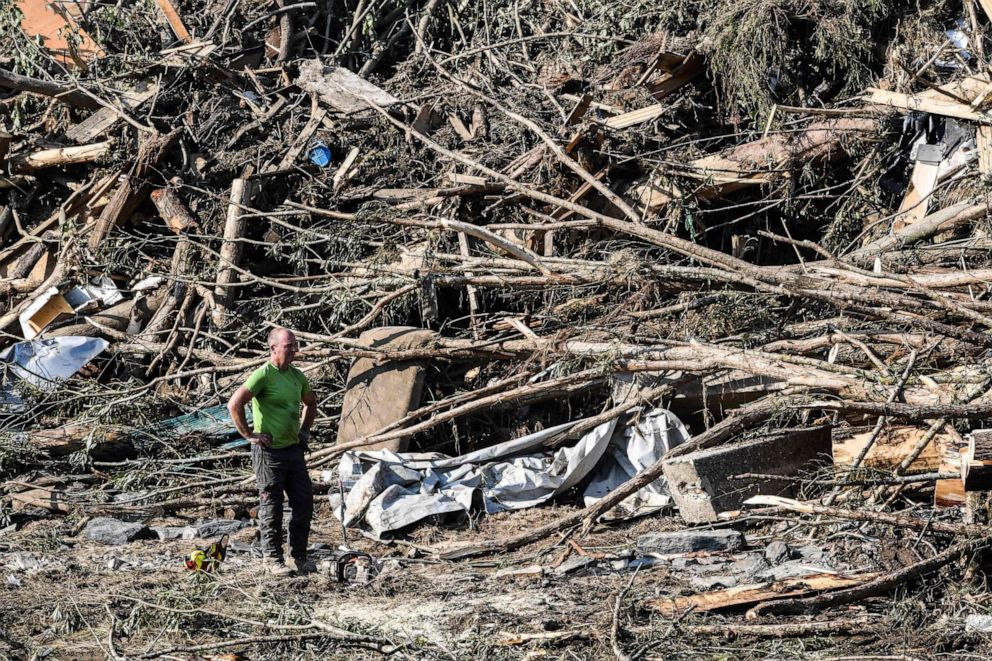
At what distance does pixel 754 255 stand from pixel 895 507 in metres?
2.90

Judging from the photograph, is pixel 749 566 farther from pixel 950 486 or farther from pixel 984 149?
pixel 984 149

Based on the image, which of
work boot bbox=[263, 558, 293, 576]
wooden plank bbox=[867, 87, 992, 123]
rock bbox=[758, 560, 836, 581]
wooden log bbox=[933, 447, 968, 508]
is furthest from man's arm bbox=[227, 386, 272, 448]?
wooden plank bbox=[867, 87, 992, 123]

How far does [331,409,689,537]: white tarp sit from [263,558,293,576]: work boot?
76 centimetres

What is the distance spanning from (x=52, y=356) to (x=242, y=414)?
317 cm

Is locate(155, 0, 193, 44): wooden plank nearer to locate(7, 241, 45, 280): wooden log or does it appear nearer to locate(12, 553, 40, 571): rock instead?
locate(7, 241, 45, 280): wooden log

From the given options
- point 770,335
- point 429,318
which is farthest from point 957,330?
point 429,318

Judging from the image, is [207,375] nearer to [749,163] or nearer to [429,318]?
[429,318]

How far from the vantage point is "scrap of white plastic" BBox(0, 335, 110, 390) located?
7.55 meters

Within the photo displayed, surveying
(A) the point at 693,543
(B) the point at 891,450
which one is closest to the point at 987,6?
(B) the point at 891,450

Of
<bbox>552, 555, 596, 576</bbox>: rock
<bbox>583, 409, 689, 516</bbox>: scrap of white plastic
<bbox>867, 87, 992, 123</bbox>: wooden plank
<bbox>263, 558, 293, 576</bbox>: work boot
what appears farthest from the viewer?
<bbox>867, 87, 992, 123</bbox>: wooden plank

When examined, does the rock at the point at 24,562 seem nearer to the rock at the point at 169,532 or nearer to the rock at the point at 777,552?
the rock at the point at 169,532

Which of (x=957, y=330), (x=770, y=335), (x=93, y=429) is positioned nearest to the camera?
(x=957, y=330)

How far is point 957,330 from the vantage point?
491 cm

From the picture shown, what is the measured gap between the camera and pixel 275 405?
5199 millimetres
